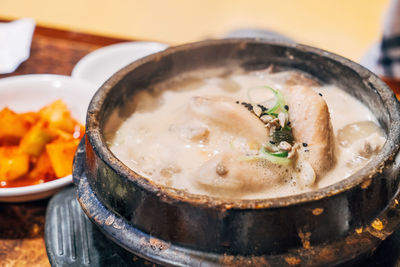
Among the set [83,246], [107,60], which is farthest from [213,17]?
[83,246]

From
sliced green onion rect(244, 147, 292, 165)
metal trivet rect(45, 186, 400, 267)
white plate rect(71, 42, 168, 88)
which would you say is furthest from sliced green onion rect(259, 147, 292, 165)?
white plate rect(71, 42, 168, 88)

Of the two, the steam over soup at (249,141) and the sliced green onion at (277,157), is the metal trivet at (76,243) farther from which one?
the sliced green onion at (277,157)

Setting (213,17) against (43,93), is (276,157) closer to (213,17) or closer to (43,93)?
(43,93)

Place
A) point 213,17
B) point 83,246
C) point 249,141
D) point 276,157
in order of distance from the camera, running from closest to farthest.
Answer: point 276,157 → point 249,141 → point 83,246 → point 213,17

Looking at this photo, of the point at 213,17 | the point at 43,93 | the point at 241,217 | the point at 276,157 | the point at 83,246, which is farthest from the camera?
the point at 213,17

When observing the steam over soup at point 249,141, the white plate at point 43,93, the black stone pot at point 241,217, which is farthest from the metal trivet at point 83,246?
the white plate at point 43,93

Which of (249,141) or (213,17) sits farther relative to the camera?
(213,17)

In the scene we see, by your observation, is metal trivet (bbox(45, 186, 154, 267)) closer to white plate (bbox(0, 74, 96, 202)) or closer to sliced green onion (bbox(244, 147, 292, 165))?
sliced green onion (bbox(244, 147, 292, 165))
